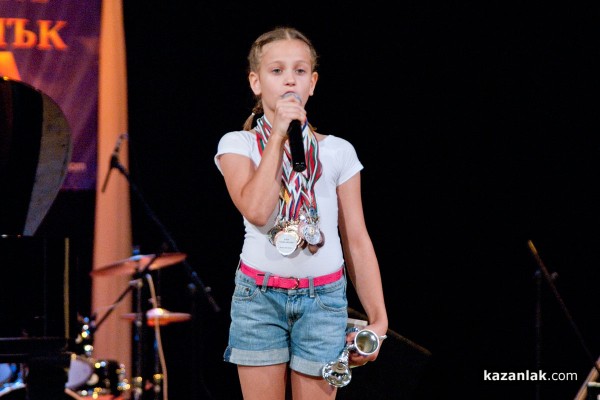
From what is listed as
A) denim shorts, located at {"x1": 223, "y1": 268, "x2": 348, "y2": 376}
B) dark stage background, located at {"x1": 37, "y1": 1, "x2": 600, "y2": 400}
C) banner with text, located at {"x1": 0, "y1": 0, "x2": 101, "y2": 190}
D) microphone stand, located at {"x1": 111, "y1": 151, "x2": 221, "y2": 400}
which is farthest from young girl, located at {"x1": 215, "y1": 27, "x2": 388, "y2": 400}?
banner with text, located at {"x1": 0, "y1": 0, "x2": 101, "y2": 190}

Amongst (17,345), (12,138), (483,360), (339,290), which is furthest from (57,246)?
(483,360)

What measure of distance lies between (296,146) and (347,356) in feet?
1.72

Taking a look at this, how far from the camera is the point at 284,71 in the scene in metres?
2.01

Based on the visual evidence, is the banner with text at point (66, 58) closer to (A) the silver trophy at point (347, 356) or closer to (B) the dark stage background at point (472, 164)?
(B) the dark stage background at point (472, 164)

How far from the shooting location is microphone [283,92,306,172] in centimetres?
180

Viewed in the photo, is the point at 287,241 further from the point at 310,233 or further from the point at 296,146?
the point at 296,146

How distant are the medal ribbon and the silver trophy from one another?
0.33 metres

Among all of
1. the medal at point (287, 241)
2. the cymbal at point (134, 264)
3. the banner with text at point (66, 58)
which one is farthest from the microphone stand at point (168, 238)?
the medal at point (287, 241)

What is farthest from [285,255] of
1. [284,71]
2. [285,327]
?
[284,71]

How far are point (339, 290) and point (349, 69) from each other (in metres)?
3.08

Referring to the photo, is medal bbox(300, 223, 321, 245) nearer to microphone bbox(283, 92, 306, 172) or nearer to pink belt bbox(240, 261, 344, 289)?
pink belt bbox(240, 261, 344, 289)

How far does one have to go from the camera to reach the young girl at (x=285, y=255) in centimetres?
191

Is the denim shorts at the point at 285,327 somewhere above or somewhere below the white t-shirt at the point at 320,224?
below

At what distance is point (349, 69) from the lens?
16.0ft
